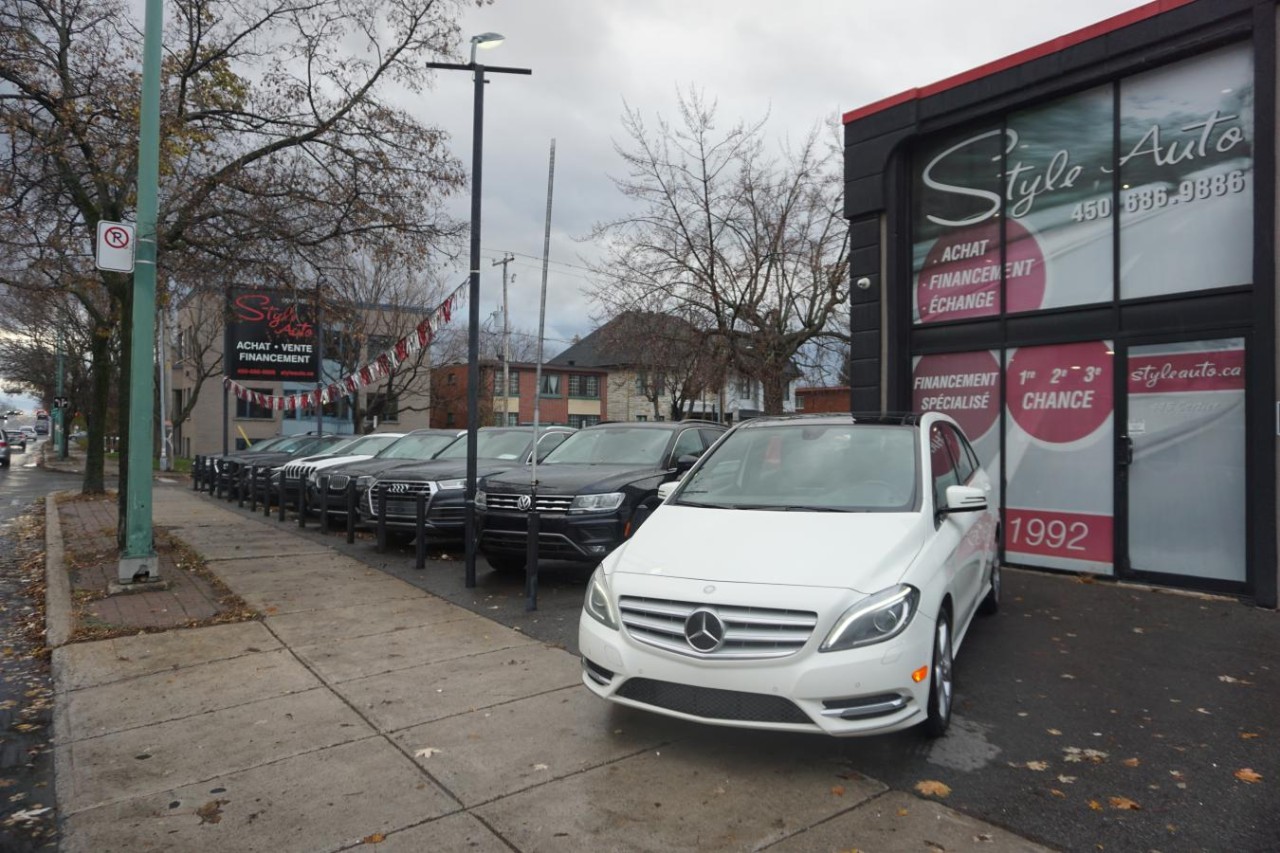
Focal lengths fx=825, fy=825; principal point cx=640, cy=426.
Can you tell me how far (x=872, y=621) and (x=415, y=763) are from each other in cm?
227

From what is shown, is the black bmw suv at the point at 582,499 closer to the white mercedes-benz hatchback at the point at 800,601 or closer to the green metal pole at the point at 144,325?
the white mercedes-benz hatchback at the point at 800,601

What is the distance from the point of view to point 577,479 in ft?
25.8

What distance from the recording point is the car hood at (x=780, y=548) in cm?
382

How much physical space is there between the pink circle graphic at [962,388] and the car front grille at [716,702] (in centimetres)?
645

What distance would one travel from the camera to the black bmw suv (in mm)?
7504

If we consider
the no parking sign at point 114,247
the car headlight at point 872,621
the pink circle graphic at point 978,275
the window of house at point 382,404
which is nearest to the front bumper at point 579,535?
the car headlight at point 872,621

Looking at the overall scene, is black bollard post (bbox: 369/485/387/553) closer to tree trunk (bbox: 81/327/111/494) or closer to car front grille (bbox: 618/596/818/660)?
car front grille (bbox: 618/596/818/660)

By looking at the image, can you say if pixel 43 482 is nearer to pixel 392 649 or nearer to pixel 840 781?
pixel 392 649

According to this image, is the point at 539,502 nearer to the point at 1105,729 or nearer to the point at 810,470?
the point at 810,470

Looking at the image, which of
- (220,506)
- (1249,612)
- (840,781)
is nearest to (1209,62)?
(1249,612)

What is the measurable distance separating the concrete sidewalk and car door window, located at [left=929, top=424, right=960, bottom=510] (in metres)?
1.59

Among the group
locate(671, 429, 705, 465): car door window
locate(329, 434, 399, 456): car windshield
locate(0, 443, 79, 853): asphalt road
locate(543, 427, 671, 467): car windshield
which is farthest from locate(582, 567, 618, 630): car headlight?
locate(329, 434, 399, 456): car windshield

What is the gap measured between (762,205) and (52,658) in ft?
49.0

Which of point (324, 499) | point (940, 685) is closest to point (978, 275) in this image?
point (940, 685)
